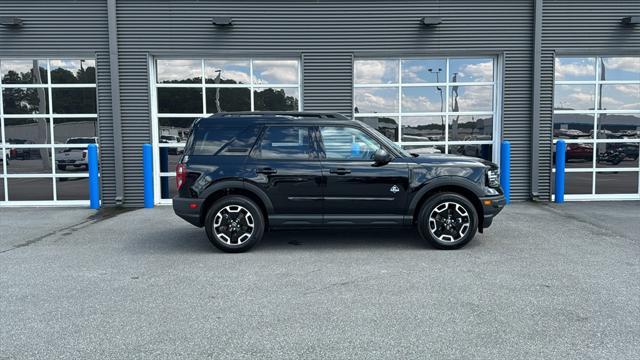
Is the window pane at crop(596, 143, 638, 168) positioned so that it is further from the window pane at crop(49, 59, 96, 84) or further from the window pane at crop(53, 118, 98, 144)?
the window pane at crop(49, 59, 96, 84)

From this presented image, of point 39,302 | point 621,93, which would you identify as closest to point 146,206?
point 39,302

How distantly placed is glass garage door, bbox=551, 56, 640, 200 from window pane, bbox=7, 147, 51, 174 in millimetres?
11482

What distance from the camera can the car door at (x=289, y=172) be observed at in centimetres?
657

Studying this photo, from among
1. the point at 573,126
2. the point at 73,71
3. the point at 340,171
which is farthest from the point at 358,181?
the point at 73,71

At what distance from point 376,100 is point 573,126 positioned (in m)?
4.54

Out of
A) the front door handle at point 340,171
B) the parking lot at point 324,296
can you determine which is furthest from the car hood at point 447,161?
the parking lot at point 324,296

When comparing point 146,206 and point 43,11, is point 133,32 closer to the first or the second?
point 43,11

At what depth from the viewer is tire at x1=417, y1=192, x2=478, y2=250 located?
21.7ft

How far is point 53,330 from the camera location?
408 cm

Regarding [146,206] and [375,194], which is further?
[146,206]

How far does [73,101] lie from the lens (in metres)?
10.8

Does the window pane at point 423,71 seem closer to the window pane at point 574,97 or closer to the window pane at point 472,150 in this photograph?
the window pane at point 472,150

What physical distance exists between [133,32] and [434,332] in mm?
9407

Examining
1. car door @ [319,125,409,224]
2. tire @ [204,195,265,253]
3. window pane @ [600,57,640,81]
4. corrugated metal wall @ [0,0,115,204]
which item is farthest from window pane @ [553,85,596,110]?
corrugated metal wall @ [0,0,115,204]
